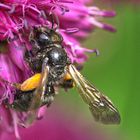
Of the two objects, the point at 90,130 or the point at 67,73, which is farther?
the point at 90,130

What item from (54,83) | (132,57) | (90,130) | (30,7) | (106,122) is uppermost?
(30,7)

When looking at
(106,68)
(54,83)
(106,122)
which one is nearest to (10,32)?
(54,83)

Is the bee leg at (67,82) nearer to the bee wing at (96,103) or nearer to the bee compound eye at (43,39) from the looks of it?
the bee wing at (96,103)

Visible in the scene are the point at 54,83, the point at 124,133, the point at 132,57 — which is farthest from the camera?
the point at 132,57

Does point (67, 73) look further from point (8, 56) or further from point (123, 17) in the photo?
point (123, 17)

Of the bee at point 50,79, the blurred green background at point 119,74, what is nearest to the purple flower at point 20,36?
the bee at point 50,79

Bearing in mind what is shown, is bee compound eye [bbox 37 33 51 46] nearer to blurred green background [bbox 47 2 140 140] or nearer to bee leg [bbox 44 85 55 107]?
bee leg [bbox 44 85 55 107]
